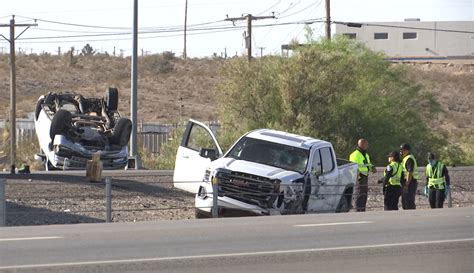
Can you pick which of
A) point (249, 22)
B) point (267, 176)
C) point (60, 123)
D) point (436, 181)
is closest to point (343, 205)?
point (436, 181)

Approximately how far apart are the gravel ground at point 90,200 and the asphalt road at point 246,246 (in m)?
3.73

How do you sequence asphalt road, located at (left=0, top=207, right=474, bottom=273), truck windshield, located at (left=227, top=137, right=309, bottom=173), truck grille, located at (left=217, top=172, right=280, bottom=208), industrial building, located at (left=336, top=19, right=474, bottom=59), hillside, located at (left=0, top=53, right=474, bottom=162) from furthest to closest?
industrial building, located at (left=336, top=19, right=474, bottom=59), hillside, located at (left=0, top=53, right=474, bottom=162), truck windshield, located at (left=227, top=137, right=309, bottom=173), truck grille, located at (left=217, top=172, right=280, bottom=208), asphalt road, located at (left=0, top=207, right=474, bottom=273)

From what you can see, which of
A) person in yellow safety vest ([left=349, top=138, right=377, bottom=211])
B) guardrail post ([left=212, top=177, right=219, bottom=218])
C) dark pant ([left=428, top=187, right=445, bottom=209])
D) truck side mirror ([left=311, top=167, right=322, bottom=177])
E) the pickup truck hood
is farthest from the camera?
dark pant ([left=428, top=187, right=445, bottom=209])

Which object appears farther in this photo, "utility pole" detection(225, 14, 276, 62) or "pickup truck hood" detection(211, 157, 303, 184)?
"utility pole" detection(225, 14, 276, 62)

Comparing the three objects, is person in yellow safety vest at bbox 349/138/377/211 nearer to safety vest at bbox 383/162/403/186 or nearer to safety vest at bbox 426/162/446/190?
safety vest at bbox 383/162/403/186

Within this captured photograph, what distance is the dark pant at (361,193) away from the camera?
23562 millimetres

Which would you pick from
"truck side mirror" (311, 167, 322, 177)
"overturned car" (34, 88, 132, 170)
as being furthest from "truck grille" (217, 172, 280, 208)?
"overturned car" (34, 88, 132, 170)

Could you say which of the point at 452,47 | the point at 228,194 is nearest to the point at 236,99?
the point at 228,194

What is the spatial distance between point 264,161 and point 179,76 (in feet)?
232

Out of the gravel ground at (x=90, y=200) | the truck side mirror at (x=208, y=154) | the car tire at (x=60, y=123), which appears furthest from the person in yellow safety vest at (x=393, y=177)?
the car tire at (x=60, y=123)

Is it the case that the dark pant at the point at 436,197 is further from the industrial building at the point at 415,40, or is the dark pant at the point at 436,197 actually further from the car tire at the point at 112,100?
the industrial building at the point at 415,40

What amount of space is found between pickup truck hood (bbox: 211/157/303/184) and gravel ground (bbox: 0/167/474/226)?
1.77 metres

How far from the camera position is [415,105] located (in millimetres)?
45969

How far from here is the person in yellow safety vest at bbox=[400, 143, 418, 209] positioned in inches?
905
